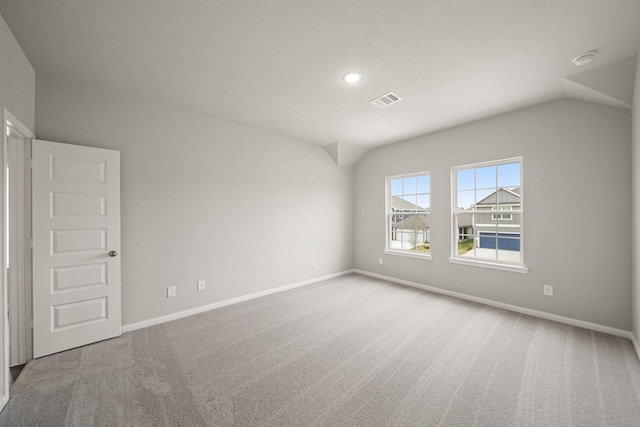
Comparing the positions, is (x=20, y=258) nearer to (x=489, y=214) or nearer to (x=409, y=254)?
(x=409, y=254)

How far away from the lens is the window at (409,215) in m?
4.57

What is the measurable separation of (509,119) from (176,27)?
397 cm

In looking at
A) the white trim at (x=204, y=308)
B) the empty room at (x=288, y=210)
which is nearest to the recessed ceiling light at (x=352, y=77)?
the empty room at (x=288, y=210)

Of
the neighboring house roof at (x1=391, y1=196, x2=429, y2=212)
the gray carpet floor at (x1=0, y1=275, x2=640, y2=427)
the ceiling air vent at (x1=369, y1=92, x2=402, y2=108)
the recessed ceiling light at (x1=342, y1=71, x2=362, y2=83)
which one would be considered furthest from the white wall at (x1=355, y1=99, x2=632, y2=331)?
the recessed ceiling light at (x1=342, y1=71, x2=362, y2=83)

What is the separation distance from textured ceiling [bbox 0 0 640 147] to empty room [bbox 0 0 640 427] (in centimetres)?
2

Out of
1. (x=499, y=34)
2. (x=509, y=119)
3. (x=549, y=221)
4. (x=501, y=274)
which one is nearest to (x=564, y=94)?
(x=509, y=119)

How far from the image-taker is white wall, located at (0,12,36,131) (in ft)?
5.96

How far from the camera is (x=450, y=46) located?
82.4 inches

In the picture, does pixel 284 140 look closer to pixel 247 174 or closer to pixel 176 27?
pixel 247 174

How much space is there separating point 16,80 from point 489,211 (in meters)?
5.32

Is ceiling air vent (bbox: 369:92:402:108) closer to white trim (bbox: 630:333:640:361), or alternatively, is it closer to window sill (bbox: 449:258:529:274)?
window sill (bbox: 449:258:529:274)

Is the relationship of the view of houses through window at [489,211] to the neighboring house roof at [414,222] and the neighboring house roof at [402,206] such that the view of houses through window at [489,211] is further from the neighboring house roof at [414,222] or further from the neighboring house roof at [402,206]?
the neighboring house roof at [402,206]

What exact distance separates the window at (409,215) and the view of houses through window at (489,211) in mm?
520

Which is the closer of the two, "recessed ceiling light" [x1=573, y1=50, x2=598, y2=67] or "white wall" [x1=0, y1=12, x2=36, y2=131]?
"white wall" [x1=0, y1=12, x2=36, y2=131]
